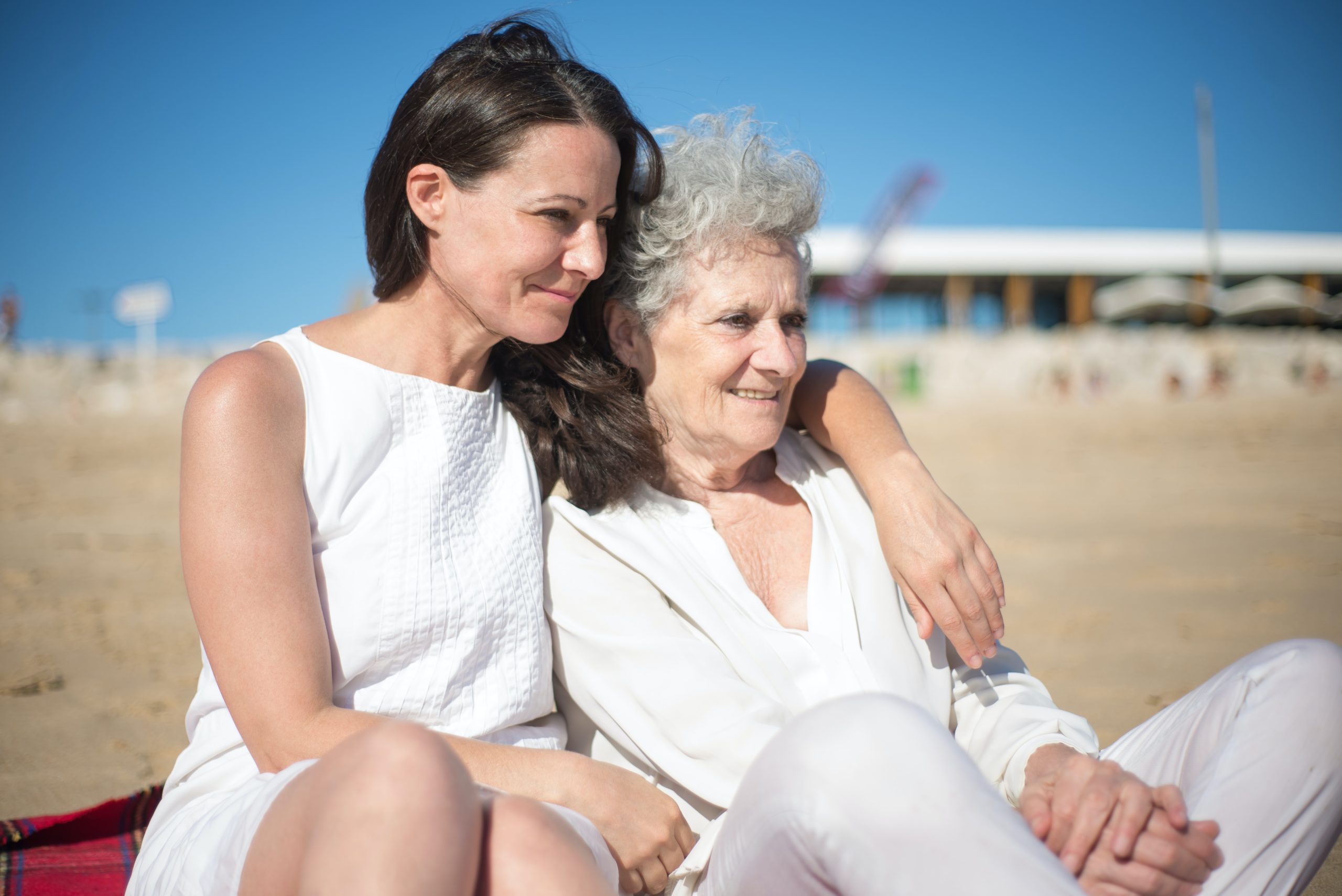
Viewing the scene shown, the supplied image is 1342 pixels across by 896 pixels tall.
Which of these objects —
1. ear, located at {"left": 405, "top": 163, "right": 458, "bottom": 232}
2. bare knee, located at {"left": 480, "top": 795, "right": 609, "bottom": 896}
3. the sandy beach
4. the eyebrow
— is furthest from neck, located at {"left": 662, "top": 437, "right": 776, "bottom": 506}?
the sandy beach

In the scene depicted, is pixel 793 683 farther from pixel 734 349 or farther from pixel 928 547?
pixel 734 349

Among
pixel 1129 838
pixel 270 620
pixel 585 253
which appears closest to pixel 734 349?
pixel 585 253

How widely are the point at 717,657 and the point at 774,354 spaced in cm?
83

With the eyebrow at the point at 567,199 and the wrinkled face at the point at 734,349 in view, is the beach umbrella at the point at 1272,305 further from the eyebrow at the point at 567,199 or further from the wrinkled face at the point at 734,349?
the eyebrow at the point at 567,199

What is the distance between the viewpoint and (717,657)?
80.7 inches

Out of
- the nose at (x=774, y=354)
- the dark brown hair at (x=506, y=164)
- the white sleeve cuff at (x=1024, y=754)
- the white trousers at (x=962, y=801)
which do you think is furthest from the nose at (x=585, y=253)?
the white sleeve cuff at (x=1024, y=754)

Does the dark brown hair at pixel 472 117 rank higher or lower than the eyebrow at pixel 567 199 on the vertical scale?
higher

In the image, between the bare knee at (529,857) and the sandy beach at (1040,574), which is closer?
the bare knee at (529,857)

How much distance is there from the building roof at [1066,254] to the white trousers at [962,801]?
1188 inches

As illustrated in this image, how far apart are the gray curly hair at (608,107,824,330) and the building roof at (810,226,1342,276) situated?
96.0 ft

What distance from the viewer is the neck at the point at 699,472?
258 cm

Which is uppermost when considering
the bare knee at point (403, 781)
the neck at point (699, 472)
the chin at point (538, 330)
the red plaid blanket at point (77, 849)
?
the chin at point (538, 330)

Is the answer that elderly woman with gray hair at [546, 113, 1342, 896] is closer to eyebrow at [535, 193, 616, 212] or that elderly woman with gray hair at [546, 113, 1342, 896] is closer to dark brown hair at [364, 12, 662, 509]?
dark brown hair at [364, 12, 662, 509]

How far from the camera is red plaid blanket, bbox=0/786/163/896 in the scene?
2455 millimetres
